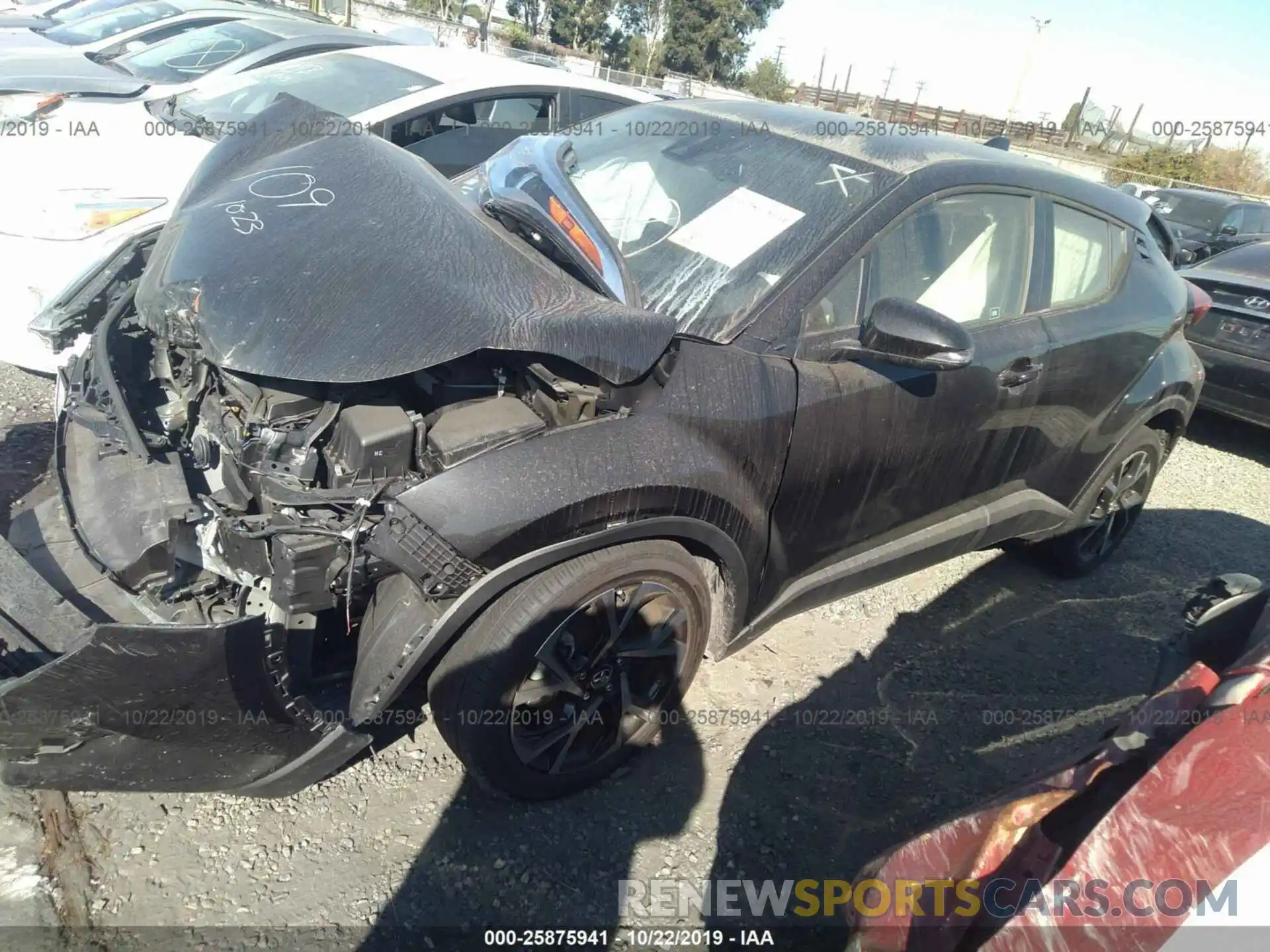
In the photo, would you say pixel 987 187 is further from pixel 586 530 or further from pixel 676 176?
pixel 586 530

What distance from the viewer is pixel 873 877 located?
1.84m

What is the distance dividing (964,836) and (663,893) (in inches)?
37.2

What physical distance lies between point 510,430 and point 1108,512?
3278 mm

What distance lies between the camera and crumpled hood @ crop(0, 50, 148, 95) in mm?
5449

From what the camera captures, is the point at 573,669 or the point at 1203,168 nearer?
the point at 573,669

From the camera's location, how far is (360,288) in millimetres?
2156

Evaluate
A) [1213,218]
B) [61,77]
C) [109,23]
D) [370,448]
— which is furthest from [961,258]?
[1213,218]

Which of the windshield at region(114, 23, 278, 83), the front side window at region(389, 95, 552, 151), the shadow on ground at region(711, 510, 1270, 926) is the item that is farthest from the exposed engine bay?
the windshield at region(114, 23, 278, 83)

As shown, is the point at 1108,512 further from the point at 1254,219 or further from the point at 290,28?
the point at 1254,219

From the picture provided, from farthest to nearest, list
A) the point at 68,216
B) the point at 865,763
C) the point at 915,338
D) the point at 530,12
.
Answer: the point at 530,12 → the point at 68,216 → the point at 865,763 → the point at 915,338

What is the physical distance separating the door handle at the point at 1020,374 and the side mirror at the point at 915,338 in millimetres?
632

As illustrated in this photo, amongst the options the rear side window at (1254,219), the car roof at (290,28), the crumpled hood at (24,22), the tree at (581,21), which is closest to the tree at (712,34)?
the tree at (581,21)

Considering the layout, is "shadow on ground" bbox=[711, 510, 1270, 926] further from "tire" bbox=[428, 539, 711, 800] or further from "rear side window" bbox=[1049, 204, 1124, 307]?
"rear side window" bbox=[1049, 204, 1124, 307]

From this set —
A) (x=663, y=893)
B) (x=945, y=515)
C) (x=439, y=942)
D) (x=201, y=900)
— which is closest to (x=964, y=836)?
(x=663, y=893)
